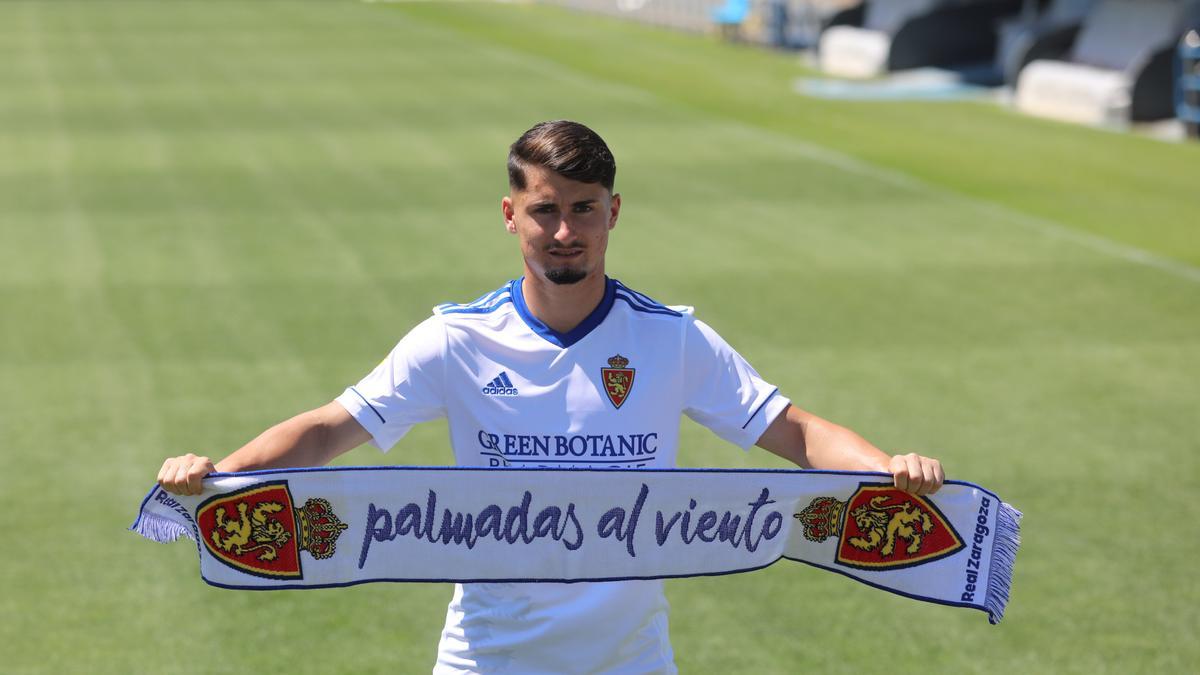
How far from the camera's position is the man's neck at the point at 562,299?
430 cm

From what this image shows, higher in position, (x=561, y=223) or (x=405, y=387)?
(x=561, y=223)

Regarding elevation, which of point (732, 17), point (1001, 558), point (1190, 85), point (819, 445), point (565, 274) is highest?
point (565, 274)

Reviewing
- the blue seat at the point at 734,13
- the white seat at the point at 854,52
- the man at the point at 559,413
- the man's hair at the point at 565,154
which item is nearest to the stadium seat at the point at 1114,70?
the white seat at the point at 854,52

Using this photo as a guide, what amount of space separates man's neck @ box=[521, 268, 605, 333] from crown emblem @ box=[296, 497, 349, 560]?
0.83 meters

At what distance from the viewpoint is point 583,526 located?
14.7 ft

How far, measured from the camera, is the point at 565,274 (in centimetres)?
421

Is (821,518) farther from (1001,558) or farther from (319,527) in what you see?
(319,527)

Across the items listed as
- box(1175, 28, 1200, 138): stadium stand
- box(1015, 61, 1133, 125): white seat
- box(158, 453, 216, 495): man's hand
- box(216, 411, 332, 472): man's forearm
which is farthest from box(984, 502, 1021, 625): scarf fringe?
box(1015, 61, 1133, 125): white seat

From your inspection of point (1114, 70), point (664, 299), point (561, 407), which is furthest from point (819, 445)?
point (1114, 70)

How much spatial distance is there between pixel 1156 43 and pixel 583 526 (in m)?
23.5

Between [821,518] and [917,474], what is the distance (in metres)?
0.46

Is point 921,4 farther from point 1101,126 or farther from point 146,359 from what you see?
point 146,359

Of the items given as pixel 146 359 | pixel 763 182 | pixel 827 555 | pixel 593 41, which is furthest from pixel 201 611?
pixel 593 41

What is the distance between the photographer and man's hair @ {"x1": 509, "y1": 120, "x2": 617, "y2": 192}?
411cm
